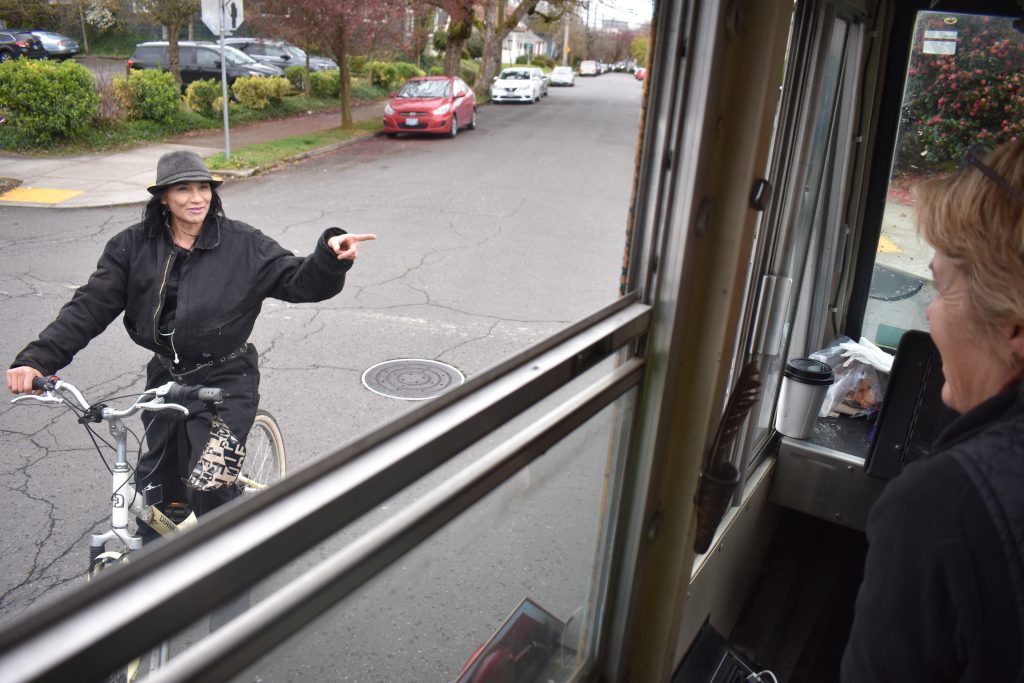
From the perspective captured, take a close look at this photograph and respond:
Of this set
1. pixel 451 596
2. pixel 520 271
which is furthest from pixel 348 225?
pixel 451 596

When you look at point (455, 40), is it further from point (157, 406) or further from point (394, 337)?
point (157, 406)

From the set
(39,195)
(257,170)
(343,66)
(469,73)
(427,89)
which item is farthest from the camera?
(469,73)

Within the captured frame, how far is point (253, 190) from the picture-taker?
12164mm

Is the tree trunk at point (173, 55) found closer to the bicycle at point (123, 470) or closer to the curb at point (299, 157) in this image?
the curb at point (299, 157)

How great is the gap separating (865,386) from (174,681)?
3.66m

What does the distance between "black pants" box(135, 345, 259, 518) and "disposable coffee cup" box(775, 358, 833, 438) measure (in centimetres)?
226

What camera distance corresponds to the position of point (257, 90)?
20375 mm

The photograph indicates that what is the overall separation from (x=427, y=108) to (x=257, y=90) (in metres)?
5.13

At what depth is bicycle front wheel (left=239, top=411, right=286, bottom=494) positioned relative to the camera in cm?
382

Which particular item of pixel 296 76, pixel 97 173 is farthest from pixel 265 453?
pixel 296 76

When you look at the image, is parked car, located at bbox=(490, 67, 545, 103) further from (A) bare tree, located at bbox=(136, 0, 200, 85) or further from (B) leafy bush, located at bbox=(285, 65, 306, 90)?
(A) bare tree, located at bbox=(136, 0, 200, 85)

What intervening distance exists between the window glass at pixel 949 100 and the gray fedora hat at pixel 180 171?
2.99m

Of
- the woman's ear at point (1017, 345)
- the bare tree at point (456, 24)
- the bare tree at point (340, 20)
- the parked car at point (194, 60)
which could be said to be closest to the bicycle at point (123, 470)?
the woman's ear at point (1017, 345)

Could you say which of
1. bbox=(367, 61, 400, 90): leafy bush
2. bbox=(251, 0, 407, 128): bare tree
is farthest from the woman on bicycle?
bbox=(367, 61, 400, 90): leafy bush
